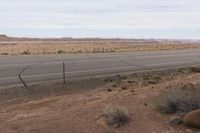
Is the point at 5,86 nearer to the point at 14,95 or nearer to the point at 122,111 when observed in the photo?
the point at 14,95

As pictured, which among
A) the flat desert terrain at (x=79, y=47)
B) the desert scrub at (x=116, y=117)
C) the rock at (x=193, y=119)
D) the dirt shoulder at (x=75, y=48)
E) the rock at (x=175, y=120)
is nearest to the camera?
the rock at (x=193, y=119)

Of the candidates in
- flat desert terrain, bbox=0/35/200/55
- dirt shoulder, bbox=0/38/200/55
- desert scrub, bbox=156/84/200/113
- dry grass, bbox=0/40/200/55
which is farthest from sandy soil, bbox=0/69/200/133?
dry grass, bbox=0/40/200/55

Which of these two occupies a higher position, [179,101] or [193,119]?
[179,101]

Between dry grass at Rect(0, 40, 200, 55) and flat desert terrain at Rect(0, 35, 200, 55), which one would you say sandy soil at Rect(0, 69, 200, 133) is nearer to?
flat desert terrain at Rect(0, 35, 200, 55)

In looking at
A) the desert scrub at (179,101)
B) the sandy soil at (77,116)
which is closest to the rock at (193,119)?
the sandy soil at (77,116)

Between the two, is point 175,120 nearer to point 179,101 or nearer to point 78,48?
point 179,101

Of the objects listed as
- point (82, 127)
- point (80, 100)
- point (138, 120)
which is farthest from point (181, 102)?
point (80, 100)

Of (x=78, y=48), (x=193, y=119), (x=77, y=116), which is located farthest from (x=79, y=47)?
(x=193, y=119)

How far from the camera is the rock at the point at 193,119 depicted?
348 inches

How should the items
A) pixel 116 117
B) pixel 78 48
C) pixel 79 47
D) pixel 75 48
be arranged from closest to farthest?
pixel 116 117
pixel 75 48
pixel 78 48
pixel 79 47

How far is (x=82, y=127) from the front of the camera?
963 centimetres

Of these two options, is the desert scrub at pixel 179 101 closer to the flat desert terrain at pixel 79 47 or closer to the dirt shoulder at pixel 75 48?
the dirt shoulder at pixel 75 48

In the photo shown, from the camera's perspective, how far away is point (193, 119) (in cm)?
891

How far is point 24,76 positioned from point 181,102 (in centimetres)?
1282
